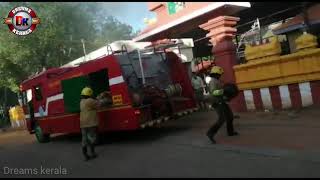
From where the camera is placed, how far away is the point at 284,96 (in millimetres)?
13977

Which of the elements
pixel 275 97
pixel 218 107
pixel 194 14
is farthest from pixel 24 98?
pixel 218 107

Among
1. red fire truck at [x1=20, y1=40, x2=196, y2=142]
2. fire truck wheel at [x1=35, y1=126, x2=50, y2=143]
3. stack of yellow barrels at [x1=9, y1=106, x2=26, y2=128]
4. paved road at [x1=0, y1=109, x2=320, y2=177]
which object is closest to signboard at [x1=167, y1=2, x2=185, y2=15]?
red fire truck at [x1=20, y1=40, x2=196, y2=142]

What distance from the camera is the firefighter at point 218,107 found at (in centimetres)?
1034

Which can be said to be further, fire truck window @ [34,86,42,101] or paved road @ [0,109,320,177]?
fire truck window @ [34,86,42,101]

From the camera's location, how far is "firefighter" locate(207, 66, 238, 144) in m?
10.3

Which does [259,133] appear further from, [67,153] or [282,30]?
[282,30]

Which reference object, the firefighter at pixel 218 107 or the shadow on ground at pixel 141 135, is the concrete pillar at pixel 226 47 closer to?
the shadow on ground at pixel 141 135

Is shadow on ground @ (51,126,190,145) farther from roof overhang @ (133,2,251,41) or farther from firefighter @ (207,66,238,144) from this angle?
→ roof overhang @ (133,2,251,41)

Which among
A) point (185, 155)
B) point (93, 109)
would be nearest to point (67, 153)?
point (93, 109)

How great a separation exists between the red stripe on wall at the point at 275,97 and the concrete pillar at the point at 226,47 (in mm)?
1257

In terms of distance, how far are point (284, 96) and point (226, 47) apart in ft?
8.82

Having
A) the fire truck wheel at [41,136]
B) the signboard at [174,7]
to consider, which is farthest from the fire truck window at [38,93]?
the signboard at [174,7]

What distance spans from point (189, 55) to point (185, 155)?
43.3 feet

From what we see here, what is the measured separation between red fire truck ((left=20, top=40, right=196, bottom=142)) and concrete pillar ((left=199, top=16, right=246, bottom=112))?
1.91 meters
